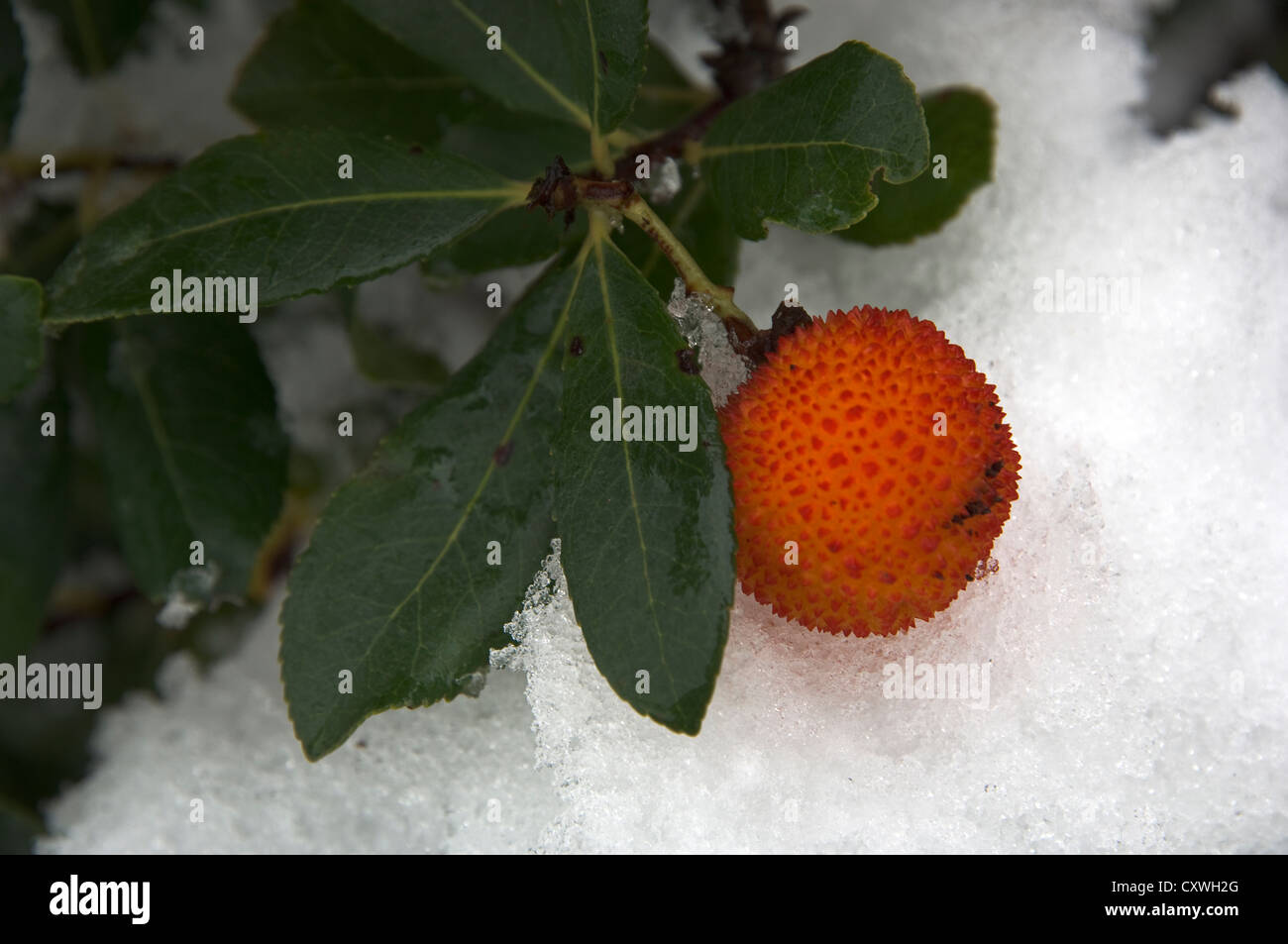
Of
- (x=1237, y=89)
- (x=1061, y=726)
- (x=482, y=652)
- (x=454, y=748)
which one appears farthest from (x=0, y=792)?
(x=1237, y=89)

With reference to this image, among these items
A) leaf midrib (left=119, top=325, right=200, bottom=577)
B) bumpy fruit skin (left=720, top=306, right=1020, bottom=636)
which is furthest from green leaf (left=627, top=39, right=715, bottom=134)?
leaf midrib (left=119, top=325, right=200, bottom=577)

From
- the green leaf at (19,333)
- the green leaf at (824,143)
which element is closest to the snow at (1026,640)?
the green leaf at (824,143)

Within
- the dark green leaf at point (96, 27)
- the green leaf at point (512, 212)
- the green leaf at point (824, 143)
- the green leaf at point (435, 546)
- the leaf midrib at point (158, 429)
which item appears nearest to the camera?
the green leaf at point (824, 143)

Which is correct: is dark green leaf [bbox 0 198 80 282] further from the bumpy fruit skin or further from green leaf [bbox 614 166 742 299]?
the bumpy fruit skin

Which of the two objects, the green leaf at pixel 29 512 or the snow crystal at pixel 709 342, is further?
the green leaf at pixel 29 512

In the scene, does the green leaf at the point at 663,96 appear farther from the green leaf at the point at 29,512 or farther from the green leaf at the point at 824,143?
the green leaf at the point at 29,512

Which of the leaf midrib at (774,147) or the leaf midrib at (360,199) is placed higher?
the leaf midrib at (774,147)

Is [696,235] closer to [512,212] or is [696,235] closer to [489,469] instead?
[512,212]
